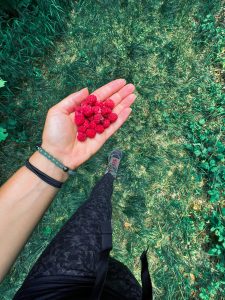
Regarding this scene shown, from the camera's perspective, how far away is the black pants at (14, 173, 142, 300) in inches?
70.1

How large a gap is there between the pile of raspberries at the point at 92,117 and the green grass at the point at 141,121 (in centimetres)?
77

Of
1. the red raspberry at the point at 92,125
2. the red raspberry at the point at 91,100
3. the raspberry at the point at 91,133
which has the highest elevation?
the red raspberry at the point at 91,100

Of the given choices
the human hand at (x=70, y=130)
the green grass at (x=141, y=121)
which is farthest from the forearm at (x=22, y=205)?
the green grass at (x=141, y=121)

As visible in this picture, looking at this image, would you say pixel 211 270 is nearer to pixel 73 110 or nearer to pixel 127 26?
pixel 73 110

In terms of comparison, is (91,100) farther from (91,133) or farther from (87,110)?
(91,133)

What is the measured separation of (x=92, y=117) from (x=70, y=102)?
0.72 feet

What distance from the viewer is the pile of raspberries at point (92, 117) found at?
101 inches

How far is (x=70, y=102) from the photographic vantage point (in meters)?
2.55

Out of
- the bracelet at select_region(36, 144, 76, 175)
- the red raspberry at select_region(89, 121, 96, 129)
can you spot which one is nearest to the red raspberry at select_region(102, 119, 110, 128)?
the red raspberry at select_region(89, 121, 96, 129)

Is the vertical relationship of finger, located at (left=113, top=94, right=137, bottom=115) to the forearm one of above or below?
below

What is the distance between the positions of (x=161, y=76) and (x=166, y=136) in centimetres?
68

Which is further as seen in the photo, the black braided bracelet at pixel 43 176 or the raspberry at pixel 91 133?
the raspberry at pixel 91 133

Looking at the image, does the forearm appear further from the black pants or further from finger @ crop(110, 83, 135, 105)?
finger @ crop(110, 83, 135, 105)

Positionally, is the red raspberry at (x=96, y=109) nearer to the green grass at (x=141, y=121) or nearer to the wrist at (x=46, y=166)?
the wrist at (x=46, y=166)
